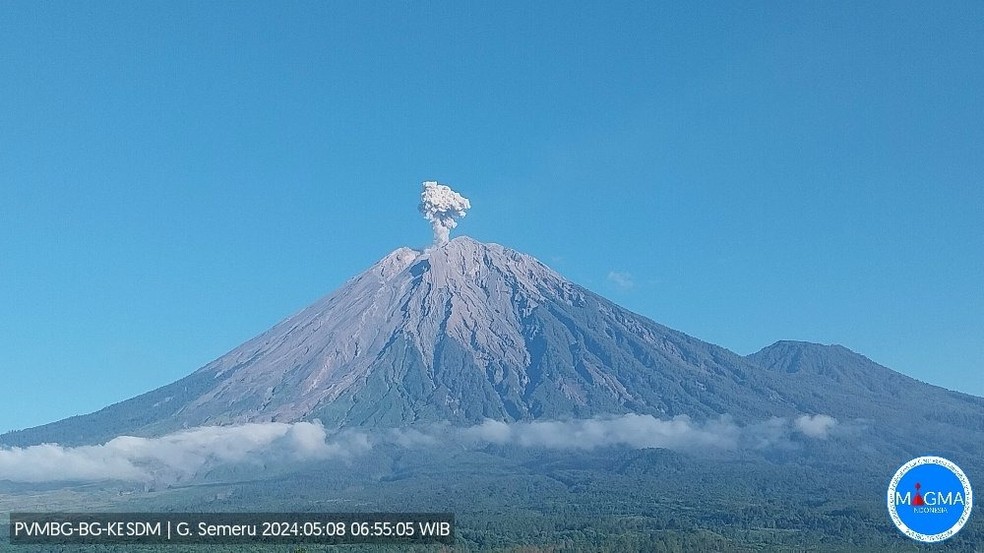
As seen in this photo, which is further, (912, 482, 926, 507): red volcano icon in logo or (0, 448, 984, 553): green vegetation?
(0, 448, 984, 553): green vegetation

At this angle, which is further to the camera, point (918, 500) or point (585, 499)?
point (585, 499)

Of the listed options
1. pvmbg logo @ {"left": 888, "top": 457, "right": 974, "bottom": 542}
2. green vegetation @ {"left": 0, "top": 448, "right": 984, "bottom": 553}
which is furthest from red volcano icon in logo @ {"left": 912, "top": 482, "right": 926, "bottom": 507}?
green vegetation @ {"left": 0, "top": 448, "right": 984, "bottom": 553}

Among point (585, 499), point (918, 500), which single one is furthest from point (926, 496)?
point (585, 499)

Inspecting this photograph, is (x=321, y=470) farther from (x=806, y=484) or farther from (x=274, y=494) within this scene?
(x=806, y=484)

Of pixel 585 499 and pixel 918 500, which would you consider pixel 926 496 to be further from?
pixel 585 499

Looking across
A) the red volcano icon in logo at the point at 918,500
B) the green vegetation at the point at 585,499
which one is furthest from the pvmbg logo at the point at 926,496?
the green vegetation at the point at 585,499

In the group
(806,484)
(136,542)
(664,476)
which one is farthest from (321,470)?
(136,542)

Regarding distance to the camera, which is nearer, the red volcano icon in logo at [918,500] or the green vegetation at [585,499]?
the red volcano icon in logo at [918,500]

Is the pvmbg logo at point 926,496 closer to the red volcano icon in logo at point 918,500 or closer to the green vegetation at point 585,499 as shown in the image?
the red volcano icon in logo at point 918,500

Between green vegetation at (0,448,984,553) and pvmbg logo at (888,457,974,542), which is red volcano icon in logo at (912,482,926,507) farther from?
green vegetation at (0,448,984,553)
